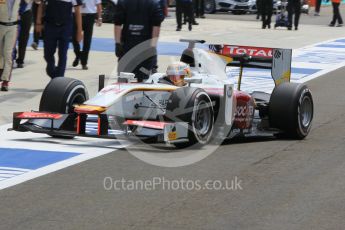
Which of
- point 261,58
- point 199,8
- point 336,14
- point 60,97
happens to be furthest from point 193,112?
point 199,8

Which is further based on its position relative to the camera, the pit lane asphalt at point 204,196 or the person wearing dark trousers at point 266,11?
the person wearing dark trousers at point 266,11

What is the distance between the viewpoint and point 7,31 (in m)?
14.1

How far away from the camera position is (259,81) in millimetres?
18125

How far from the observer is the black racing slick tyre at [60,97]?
10.2 metres

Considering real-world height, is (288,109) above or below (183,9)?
above

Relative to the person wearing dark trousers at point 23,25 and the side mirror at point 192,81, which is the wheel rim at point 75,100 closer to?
the side mirror at point 192,81

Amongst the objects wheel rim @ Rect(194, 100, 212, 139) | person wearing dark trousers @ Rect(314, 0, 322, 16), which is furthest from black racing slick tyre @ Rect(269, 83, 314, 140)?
person wearing dark trousers @ Rect(314, 0, 322, 16)

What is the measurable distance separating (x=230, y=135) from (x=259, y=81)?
Result: 25.8 feet

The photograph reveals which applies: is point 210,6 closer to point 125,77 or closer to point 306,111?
point 306,111

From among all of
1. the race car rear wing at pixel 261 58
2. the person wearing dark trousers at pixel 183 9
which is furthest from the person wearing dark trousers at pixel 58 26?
the person wearing dark trousers at pixel 183 9

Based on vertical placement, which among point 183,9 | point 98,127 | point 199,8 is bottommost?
point 199,8

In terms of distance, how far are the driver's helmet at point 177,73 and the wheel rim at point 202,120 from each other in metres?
0.65

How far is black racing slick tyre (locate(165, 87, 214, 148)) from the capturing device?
375 inches

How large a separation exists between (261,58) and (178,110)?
7.61 ft
